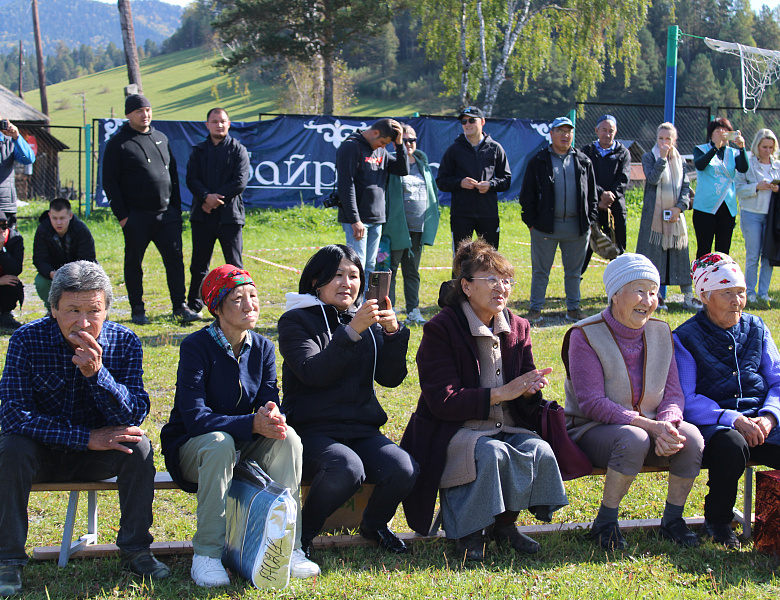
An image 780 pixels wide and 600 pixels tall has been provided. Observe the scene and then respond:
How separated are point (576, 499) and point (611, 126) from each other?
17.7 ft

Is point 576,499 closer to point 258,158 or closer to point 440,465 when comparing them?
point 440,465

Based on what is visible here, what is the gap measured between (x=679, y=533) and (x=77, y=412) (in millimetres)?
2734

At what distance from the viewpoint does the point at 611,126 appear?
27.6 feet

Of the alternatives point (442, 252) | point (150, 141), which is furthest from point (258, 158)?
point (150, 141)

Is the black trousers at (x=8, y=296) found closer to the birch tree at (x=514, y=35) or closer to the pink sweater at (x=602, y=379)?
the pink sweater at (x=602, y=379)


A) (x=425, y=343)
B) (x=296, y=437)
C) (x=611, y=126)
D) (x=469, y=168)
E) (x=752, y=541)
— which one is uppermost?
(x=611, y=126)

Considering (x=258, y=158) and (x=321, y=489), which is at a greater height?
(x=258, y=158)

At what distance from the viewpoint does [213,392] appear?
134 inches

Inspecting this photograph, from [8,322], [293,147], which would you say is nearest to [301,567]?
[8,322]

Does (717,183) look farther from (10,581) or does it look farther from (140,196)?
(10,581)

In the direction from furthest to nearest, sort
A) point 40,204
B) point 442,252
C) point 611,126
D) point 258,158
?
point 40,204 < point 258,158 < point 442,252 < point 611,126

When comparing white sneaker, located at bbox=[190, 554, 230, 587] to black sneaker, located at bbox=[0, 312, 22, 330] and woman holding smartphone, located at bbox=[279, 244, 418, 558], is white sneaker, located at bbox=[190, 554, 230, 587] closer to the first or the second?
woman holding smartphone, located at bbox=[279, 244, 418, 558]

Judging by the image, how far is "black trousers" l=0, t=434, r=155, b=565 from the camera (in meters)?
2.98

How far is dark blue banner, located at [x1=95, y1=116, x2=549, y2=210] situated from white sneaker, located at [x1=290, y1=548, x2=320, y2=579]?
13.1 metres
